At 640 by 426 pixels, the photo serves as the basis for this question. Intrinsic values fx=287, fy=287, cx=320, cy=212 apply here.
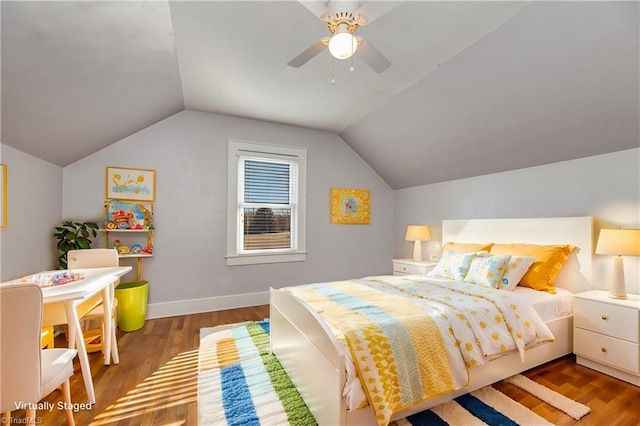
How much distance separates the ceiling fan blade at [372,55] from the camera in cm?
174

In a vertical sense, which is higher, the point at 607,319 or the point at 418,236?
the point at 418,236

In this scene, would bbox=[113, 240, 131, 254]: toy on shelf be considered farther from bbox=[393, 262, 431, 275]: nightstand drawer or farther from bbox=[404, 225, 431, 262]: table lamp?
bbox=[404, 225, 431, 262]: table lamp

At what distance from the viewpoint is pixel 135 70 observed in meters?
2.35

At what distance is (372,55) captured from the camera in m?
1.84

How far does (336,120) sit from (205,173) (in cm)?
193

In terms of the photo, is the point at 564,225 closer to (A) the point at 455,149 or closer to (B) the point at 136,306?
(A) the point at 455,149

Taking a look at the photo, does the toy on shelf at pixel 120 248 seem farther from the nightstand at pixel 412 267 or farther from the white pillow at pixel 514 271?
the white pillow at pixel 514 271

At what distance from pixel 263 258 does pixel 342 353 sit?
2825 mm

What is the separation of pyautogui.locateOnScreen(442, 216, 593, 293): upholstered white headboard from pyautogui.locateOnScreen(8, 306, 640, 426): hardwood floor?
29.8 inches

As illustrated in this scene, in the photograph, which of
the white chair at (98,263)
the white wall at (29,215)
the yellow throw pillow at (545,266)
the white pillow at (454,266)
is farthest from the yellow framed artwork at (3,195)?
the yellow throw pillow at (545,266)

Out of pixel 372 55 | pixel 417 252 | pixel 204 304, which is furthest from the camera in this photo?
pixel 417 252

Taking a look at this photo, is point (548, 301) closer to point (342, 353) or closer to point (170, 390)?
point (342, 353)

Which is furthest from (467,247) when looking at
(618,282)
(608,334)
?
(608,334)

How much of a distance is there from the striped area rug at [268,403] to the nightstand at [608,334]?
1.01 metres
